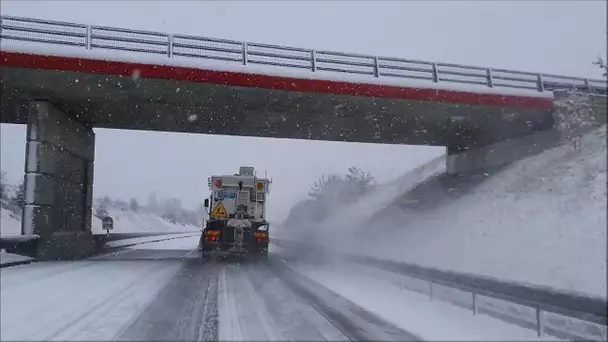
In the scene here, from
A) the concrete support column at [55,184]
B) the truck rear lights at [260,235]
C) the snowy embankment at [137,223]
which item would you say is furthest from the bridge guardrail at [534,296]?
the snowy embankment at [137,223]

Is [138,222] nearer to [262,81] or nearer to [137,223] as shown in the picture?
[137,223]

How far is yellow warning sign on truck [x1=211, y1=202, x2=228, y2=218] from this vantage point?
22.0 m

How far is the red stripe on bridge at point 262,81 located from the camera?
679 inches

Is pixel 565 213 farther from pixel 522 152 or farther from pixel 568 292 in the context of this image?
pixel 522 152

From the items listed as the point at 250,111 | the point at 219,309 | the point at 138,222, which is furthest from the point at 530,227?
the point at 138,222

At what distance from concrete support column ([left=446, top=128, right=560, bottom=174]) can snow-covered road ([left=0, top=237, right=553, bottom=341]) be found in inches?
237

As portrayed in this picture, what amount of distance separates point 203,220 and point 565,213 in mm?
15755

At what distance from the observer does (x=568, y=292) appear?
6.80 meters

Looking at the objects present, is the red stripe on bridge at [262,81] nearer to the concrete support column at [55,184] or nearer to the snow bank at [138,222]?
the concrete support column at [55,184]

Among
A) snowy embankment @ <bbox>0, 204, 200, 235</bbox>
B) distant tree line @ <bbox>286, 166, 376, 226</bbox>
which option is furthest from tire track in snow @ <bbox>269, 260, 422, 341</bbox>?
snowy embankment @ <bbox>0, 204, 200, 235</bbox>

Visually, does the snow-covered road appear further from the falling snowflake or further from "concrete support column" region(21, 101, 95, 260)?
the falling snowflake

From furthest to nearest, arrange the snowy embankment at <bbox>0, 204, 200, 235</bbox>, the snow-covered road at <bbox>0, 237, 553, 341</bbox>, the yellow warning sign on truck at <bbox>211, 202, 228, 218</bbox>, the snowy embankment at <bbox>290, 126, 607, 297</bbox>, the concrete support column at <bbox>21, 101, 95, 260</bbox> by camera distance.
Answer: the snowy embankment at <bbox>0, 204, 200, 235</bbox> → the yellow warning sign on truck at <bbox>211, 202, 228, 218</bbox> → the concrete support column at <bbox>21, 101, 95, 260</bbox> → the snowy embankment at <bbox>290, 126, 607, 297</bbox> → the snow-covered road at <bbox>0, 237, 553, 341</bbox>

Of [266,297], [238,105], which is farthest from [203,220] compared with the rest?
[266,297]

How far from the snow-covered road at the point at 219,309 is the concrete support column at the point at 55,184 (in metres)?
4.08
